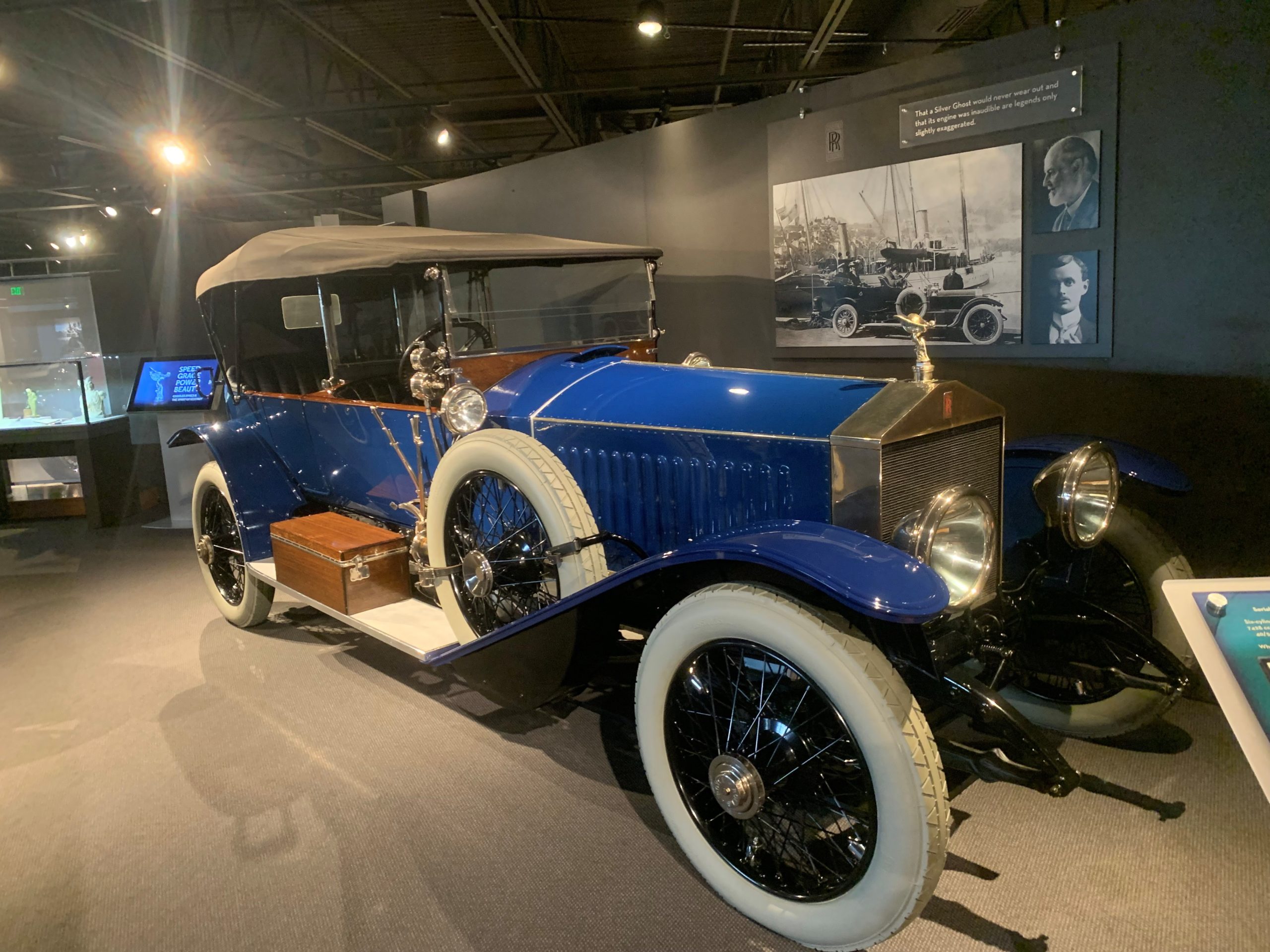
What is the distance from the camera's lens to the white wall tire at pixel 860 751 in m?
1.69

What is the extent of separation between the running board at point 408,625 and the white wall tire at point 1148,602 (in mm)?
2110

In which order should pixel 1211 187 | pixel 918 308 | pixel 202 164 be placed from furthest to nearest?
pixel 202 164
pixel 918 308
pixel 1211 187

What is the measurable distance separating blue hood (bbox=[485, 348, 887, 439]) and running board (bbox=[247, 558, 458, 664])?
834 millimetres

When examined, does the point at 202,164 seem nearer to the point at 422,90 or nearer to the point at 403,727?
the point at 422,90

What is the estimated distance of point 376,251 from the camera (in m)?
3.27

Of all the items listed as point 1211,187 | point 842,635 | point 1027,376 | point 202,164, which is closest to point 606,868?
point 842,635

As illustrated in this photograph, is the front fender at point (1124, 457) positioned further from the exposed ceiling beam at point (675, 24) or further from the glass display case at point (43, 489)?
the glass display case at point (43, 489)

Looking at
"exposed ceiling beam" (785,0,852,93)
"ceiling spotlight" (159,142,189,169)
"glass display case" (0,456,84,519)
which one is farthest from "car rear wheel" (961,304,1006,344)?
"glass display case" (0,456,84,519)

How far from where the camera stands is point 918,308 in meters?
4.52

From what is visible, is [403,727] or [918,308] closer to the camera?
[403,727]

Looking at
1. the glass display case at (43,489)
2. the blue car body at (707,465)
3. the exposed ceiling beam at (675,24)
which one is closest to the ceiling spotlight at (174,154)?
the exposed ceiling beam at (675,24)

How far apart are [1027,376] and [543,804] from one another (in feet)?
10.3

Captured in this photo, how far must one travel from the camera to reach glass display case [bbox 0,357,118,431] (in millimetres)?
7262

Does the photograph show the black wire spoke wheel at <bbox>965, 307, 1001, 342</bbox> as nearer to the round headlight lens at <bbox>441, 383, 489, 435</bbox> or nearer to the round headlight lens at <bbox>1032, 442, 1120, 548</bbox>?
the round headlight lens at <bbox>1032, 442, 1120, 548</bbox>
